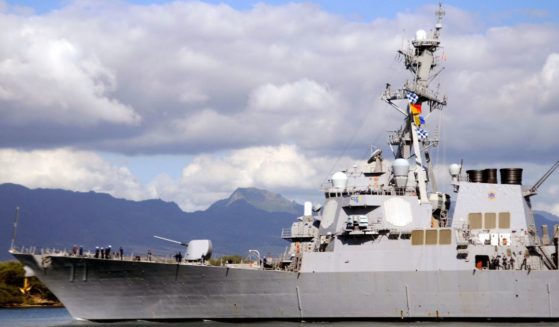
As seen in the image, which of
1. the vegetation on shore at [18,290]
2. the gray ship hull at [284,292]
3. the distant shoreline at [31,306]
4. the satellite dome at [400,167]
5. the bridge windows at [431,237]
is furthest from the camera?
the vegetation on shore at [18,290]

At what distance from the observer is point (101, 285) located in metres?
39.8

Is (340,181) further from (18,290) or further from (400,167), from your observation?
(18,290)

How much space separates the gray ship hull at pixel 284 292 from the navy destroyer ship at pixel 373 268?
45mm

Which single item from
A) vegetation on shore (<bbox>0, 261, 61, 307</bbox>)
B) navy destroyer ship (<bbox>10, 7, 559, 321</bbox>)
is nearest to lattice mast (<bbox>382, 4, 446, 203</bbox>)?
navy destroyer ship (<bbox>10, 7, 559, 321</bbox>)

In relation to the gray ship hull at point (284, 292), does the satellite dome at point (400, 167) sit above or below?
above

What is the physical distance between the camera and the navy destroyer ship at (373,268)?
121 feet

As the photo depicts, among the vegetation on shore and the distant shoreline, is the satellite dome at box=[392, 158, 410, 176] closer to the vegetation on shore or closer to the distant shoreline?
→ the vegetation on shore

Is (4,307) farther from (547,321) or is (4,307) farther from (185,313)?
(547,321)

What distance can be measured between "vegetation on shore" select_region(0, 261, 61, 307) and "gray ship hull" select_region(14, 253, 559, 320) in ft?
98.5

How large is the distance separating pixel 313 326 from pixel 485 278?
7.67 metres

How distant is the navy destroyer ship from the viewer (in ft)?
121

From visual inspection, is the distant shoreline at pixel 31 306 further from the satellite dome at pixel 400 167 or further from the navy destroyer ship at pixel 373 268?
the satellite dome at pixel 400 167

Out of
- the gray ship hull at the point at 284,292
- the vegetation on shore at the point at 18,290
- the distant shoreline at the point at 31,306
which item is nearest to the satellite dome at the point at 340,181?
the gray ship hull at the point at 284,292

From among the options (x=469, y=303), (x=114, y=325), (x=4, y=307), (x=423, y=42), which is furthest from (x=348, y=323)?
(x=4, y=307)
